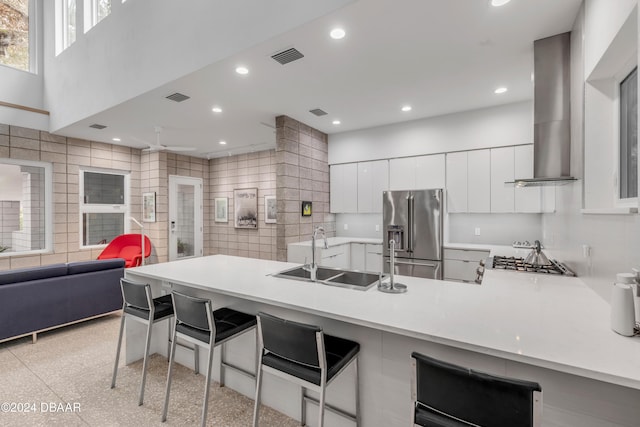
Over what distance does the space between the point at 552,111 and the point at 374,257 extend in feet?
10.1

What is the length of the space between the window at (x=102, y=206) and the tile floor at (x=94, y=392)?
3.03 m

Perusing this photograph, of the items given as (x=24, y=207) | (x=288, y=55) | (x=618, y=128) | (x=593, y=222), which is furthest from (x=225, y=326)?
(x=24, y=207)

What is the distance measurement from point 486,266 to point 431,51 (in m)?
2.07

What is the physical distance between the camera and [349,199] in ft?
17.6

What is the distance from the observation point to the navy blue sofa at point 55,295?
9.66 ft

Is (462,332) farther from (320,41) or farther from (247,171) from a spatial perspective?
(247,171)

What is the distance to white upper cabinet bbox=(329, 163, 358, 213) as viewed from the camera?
5.30 m

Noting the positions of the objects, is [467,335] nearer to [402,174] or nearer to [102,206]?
[402,174]

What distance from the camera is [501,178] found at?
13.4 feet

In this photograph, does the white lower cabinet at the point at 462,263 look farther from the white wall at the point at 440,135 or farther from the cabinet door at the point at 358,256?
the white wall at the point at 440,135

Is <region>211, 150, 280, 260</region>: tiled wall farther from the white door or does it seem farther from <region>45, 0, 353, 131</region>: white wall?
<region>45, 0, 353, 131</region>: white wall

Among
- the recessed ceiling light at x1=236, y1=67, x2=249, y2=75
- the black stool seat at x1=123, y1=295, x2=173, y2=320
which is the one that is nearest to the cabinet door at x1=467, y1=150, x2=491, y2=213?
the recessed ceiling light at x1=236, y1=67, x2=249, y2=75

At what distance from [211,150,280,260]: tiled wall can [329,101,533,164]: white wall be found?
1.91m

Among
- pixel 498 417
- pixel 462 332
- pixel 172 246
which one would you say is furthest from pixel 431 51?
pixel 172 246
